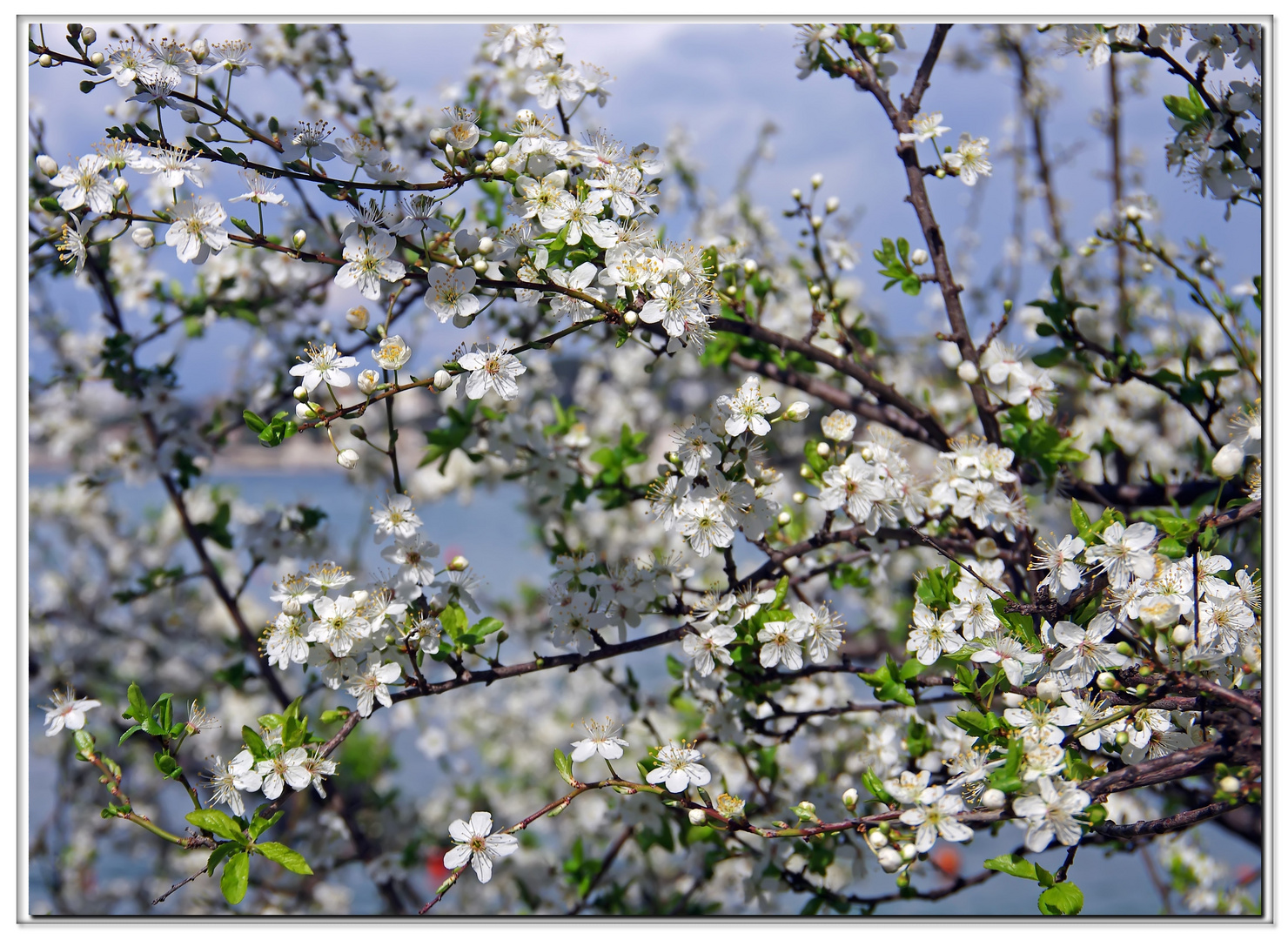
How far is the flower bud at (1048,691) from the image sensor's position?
993mm

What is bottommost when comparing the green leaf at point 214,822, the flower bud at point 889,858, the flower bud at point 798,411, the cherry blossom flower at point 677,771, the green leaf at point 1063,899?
the green leaf at point 1063,899

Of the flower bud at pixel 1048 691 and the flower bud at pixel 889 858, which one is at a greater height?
the flower bud at pixel 1048 691

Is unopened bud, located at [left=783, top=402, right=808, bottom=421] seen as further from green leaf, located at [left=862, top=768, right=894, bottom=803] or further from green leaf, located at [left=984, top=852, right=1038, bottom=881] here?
green leaf, located at [left=984, top=852, right=1038, bottom=881]

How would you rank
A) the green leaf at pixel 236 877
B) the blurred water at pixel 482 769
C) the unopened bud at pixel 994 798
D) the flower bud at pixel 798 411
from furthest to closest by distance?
the blurred water at pixel 482 769
the flower bud at pixel 798 411
the green leaf at pixel 236 877
the unopened bud at pixel 994 798

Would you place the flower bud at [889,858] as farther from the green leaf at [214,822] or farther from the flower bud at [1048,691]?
the green leaf at [214,822]

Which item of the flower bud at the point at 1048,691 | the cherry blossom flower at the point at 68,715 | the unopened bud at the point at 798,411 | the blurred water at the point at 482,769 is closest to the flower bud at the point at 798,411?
the unopened bud at the point at 798,411

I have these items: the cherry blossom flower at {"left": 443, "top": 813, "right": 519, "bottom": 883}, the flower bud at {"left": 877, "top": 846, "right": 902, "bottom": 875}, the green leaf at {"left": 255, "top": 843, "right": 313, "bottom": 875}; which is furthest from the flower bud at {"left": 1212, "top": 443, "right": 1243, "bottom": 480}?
the green leaf at {"left": 255, "top": 843, "right": 313, "bottom": 875}

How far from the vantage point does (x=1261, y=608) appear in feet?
3.94

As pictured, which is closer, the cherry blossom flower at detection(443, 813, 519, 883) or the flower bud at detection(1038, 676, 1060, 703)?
the flower bud at detection(1038, 676, 1060, 703)

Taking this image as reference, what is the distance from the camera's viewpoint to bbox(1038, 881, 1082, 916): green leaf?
104cm

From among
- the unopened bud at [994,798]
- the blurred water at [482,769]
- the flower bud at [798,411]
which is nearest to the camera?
the unopened bud at [994,798]

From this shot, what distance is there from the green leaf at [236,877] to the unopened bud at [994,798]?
87 cm

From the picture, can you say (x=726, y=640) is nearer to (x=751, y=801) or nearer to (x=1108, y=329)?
(x=751, y=801)

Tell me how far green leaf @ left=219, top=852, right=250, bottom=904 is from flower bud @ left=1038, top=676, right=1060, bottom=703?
0.97 m
